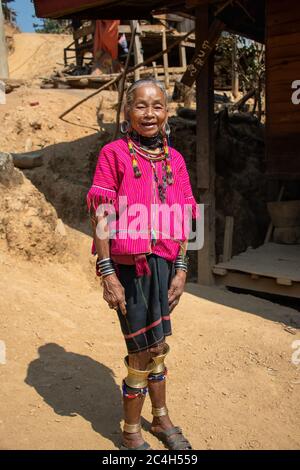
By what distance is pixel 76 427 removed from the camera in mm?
2773

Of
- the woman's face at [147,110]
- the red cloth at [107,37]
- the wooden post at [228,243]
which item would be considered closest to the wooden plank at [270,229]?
the wooden post at [228,243]

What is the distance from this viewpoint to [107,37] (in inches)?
521

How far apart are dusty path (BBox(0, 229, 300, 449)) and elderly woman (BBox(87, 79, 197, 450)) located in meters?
0.65

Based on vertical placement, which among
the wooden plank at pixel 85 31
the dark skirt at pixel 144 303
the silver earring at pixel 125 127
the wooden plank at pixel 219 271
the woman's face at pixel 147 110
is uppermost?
the wooden plank at pixel 85 31

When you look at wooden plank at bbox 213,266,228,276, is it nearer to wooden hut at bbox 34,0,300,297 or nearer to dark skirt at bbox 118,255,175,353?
wooden hut at bbox 34,0,300,297

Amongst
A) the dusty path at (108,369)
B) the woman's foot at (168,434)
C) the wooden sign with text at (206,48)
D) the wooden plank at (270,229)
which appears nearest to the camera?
the woman's foot at (168,434)

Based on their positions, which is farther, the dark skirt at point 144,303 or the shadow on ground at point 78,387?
the shadow on ground at point 78,387

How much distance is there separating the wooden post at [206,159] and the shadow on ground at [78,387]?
2782 mm

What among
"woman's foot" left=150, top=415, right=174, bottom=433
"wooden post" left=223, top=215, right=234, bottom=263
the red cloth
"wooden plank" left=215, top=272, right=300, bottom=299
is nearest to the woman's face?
"woman's foot" left=150, top=415, right=174, bottom=433

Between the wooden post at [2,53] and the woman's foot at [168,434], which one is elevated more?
the wooden post at [2,53]

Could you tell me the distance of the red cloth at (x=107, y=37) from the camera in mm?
13227

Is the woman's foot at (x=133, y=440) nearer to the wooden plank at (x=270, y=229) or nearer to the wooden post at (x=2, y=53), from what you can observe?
the wooden plank at (x=270, y=229)

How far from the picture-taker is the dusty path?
283 centimetres

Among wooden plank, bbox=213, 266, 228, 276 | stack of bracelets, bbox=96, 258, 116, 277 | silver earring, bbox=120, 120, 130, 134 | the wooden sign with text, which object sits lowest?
wooden plank, bbox=213, 266, 228, 276
